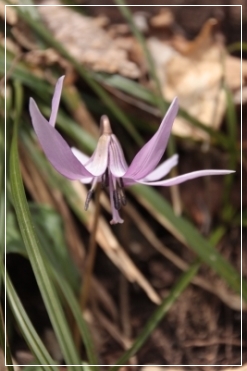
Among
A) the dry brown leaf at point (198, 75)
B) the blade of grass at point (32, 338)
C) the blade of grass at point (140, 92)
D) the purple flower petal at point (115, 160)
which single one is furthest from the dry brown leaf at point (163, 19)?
the blade of grass at point (32, 338)

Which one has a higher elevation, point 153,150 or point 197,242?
point 153,150

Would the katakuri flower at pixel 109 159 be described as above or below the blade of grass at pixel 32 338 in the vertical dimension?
above

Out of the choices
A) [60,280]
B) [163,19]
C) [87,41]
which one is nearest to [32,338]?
[60,280]

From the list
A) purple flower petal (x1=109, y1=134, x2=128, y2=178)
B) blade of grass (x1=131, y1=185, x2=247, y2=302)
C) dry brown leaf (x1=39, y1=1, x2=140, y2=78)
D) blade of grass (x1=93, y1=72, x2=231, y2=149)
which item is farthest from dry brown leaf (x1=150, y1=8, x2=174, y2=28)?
purple flower petal (x1=109, y1=134, x2=128, y2=178)

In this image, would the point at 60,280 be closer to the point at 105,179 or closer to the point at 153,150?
the point at 105,179

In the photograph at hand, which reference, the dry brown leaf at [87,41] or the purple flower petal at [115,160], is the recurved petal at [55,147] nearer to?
the purple flower petal at [115,160]

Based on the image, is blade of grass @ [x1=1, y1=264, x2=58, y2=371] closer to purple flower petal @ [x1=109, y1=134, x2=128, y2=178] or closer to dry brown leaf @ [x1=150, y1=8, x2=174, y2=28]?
purple flower petal @ [x1=109, y1=134, x2=128, y2=178]

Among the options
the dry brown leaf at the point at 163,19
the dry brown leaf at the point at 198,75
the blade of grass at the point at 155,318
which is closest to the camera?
the blade of grass at the point at 155,318

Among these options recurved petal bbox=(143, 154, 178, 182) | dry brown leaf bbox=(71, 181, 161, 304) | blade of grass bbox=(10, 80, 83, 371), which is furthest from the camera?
dry brown leaf bbox=(71, 181, 161, 304)
